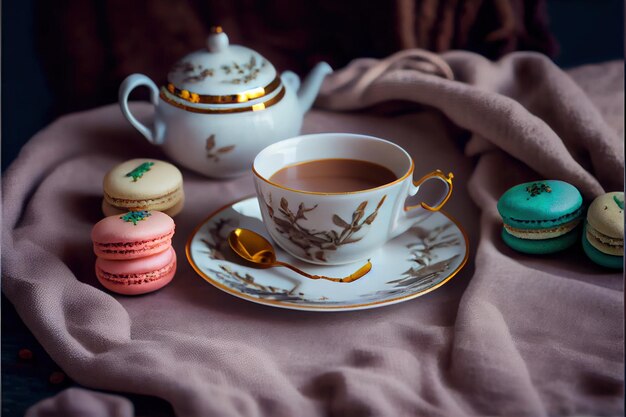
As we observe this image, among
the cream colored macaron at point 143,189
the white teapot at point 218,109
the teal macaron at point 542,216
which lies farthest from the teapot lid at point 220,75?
the teal macaron at point 542,216

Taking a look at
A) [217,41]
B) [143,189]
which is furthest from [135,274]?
[217,41]

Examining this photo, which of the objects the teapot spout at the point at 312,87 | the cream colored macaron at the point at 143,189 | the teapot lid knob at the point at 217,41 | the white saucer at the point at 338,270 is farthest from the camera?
the teapot spout at the point at 312,87

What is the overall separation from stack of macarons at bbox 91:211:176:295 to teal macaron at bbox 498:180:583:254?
14.9 inches

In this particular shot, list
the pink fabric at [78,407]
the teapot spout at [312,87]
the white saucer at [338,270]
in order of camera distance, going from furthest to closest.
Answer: the teapot spout at [312,87] < the white saucer at [338,270] < the pink fabric at [78,407]

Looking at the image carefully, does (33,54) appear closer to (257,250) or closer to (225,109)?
(225,109)

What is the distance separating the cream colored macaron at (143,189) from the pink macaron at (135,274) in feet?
0.36

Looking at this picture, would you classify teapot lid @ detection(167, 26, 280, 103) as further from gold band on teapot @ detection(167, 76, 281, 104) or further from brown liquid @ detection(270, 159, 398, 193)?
brown liquid @ detection(270, 159, 398, 193)

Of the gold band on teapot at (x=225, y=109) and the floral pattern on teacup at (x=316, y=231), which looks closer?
the floral pattern on teacup at (x=316, y=231)

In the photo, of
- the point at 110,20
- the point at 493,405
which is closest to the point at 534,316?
the point at 493,405

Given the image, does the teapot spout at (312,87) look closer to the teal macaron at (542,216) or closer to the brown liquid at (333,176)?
the brown liquid at (333,176)

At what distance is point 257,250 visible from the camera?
84 cm

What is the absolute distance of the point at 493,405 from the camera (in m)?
0.61

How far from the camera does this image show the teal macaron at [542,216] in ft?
2.64

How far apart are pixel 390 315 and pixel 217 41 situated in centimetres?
46
